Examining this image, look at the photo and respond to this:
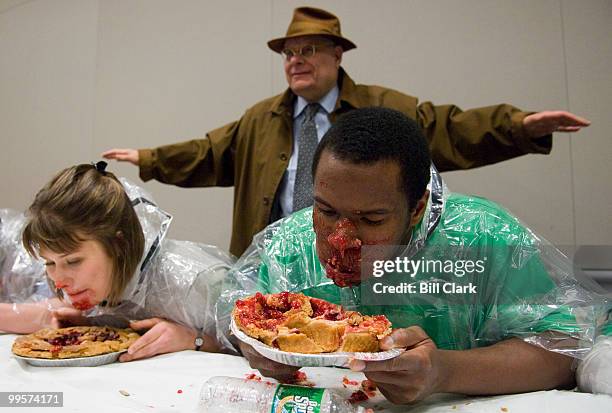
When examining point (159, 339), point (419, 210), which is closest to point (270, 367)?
point (419, 210)

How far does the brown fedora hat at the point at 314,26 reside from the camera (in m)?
2.04

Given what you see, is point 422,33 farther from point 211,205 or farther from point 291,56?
point 211,205

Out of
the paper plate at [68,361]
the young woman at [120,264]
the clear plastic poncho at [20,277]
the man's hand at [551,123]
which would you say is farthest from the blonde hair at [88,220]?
the man's hand at [551,123]

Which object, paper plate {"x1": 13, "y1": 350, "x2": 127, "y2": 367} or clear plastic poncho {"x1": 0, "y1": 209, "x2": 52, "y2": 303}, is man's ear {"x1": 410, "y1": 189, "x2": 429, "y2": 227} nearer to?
paper plate {"x1": 13, "y1": 350, "x2": 127, "y2": 367}

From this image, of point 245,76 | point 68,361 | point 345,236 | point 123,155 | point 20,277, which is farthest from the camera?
point 245,76

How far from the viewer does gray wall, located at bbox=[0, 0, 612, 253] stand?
2.19 metres

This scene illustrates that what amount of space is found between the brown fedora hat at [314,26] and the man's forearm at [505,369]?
1434 mm

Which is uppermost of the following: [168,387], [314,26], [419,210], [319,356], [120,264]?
[314,26]

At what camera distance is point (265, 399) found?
2.77 feet

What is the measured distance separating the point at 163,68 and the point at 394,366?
252cm

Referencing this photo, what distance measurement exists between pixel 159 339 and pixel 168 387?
0.30 metres

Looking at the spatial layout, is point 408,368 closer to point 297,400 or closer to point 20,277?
point 297,400

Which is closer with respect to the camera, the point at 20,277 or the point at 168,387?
the point at 168,387

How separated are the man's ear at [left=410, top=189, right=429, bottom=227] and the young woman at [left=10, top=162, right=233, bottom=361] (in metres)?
0.67
